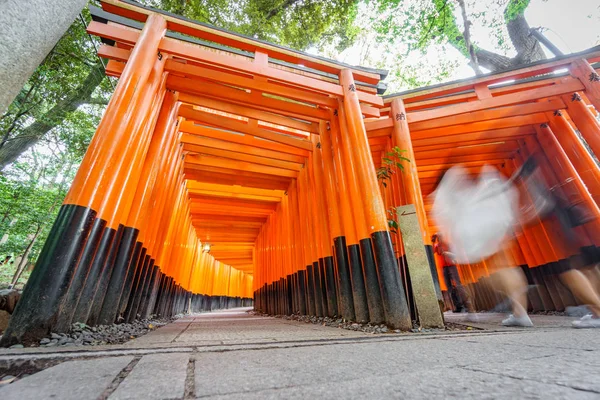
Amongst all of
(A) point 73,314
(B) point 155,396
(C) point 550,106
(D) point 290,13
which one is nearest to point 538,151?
(C) point 550,106

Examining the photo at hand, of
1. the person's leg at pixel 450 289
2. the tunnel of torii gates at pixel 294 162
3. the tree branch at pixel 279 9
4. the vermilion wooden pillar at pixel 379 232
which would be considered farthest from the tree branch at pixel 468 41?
the vermilion wooden pillar at pixel 379 232

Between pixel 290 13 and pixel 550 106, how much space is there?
30.7 ft

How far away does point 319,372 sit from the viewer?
99 cm

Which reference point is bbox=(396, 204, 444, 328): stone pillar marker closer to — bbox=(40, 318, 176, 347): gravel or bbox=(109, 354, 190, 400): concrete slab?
bbox=(109, 354, 190, 400): concrete slab

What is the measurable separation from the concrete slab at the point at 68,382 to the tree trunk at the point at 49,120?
30.9 ft

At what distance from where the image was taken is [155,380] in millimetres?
908

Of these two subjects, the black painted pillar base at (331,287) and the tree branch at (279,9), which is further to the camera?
the tree branch at (279,9)

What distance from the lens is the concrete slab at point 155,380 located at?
0.76 m

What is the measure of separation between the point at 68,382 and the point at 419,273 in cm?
300

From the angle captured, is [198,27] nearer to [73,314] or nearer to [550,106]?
[73,314]

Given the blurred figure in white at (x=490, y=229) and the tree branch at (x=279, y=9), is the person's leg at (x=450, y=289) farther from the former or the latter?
the tree branch at (x=279, y=9)

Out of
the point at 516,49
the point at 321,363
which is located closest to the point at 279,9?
the point at 516,49

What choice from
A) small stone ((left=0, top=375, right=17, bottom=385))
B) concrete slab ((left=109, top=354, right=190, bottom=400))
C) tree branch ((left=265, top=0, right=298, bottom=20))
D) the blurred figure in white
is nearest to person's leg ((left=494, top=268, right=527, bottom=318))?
the blurred figure in white

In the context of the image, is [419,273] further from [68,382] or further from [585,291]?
[68,382]
